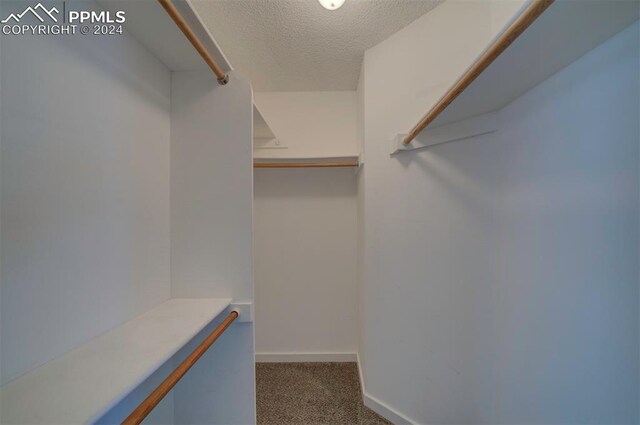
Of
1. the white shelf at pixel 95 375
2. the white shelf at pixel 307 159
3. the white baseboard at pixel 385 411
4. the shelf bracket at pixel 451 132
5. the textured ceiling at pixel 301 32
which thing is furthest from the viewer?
the white shelf at pixel 307 159

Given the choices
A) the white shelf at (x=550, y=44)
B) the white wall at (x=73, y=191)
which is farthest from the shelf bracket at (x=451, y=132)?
the white wall at (x=73, y=191)

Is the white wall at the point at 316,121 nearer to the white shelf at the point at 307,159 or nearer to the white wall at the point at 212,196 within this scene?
the white shelf at the point at 307,159

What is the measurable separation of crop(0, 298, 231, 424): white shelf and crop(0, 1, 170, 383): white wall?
48 mm

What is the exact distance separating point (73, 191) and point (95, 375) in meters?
0.53

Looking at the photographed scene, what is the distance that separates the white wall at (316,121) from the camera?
2219mm

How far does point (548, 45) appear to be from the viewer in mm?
686

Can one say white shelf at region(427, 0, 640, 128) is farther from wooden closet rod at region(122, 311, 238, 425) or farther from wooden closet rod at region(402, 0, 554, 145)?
wooden closet rod at region(122, 311, 238, 425)

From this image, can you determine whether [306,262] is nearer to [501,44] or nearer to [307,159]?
[307,159]

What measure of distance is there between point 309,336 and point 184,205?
1.74 meters

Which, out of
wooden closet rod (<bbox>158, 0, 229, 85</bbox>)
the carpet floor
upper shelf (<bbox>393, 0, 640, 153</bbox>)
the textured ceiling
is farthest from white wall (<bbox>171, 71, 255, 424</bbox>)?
upper shelf (<bbox>393, 0, 640, 153</bbox>)

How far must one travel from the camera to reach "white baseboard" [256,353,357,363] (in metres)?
2.27

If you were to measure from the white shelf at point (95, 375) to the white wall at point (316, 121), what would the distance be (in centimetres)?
172

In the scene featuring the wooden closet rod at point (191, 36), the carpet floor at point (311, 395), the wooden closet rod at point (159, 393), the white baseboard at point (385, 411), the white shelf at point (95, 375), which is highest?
the wooden closet rod at point (191, 36)

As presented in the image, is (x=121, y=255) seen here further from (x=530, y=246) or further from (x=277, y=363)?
(x=277, y=363)
